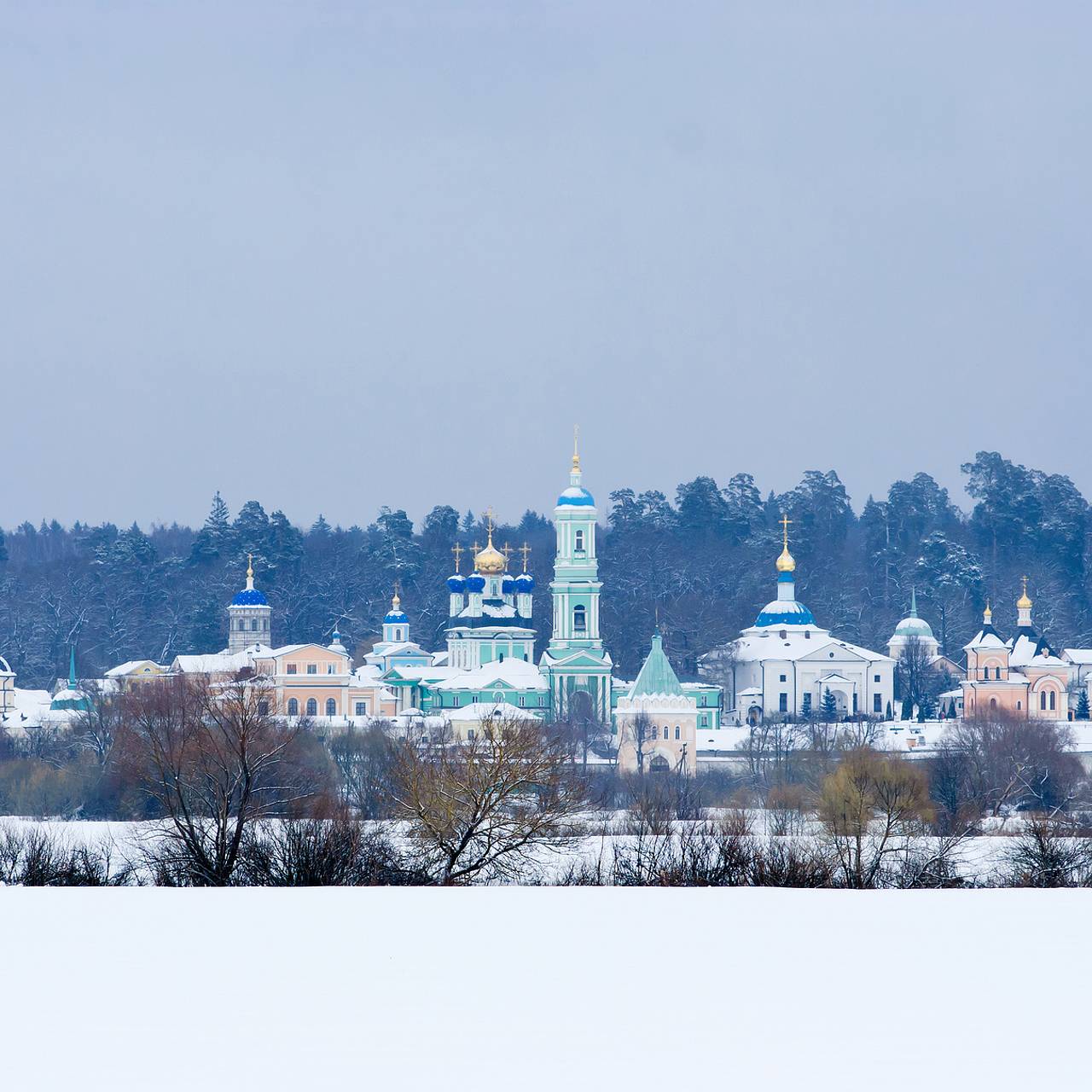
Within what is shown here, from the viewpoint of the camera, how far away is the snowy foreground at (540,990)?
11.0 metres

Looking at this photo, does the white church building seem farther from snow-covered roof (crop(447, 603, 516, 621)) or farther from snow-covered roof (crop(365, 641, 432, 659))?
snow-covered roof (crop(365, 641, 432, 659))

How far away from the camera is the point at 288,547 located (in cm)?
9206

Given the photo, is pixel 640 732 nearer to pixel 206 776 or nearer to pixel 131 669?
pixel 131 669

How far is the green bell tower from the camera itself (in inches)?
2569

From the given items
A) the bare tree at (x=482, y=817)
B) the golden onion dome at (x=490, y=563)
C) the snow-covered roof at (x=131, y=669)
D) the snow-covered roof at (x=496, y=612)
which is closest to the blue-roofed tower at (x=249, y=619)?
the snow-covered roof at (x=131, y=669)

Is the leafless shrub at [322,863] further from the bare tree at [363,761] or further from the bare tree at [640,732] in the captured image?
the bare tree at [640,732]

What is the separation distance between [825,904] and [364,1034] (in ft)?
21.5

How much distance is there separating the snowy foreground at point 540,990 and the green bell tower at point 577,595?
47.1m

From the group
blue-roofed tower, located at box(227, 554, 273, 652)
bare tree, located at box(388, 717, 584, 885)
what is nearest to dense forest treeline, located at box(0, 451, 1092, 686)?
blue-roofed tower, located at box(227, 554, 273, 652)

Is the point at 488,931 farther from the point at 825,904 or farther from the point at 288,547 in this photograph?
the point at 288,547

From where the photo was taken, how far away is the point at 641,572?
301ft

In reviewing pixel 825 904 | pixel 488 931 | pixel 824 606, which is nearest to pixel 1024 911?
pixel 825 904

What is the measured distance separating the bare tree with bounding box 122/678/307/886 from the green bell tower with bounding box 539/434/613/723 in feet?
44.8

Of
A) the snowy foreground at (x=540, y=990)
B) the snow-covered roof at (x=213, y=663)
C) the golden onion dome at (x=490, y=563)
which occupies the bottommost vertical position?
the snowy foreground at (x=540, y=990)
